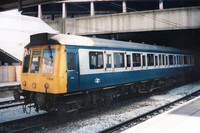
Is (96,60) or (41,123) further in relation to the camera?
(96,60)

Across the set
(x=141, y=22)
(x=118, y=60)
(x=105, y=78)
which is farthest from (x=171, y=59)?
(x=105, y=78)

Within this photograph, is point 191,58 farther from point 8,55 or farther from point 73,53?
point 8,55

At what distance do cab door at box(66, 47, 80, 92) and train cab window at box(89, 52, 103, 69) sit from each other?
909 mm

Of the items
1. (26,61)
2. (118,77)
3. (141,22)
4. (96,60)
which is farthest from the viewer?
(141,22)

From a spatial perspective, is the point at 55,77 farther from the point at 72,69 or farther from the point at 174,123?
the point at 174,123

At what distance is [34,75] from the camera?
26.1 feet

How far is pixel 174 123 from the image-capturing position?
6.12 metres

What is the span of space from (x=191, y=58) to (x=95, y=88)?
15.7 meters

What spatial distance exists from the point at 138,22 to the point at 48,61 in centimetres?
1411

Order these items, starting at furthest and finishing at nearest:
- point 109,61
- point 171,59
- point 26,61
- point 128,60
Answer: point 171,59
point 128,60
point 109,61
point 26,61

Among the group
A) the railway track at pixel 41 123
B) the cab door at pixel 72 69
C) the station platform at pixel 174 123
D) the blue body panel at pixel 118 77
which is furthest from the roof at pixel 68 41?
the station platform at pixel 174 123

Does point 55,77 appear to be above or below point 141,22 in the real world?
below

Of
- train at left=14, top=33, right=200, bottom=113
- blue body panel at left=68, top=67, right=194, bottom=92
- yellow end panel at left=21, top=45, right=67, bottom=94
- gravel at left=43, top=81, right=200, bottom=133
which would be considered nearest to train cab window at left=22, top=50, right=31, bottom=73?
train at left=14, top=33, right=200, bottom=113

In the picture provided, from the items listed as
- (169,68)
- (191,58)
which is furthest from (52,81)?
(191,58)
